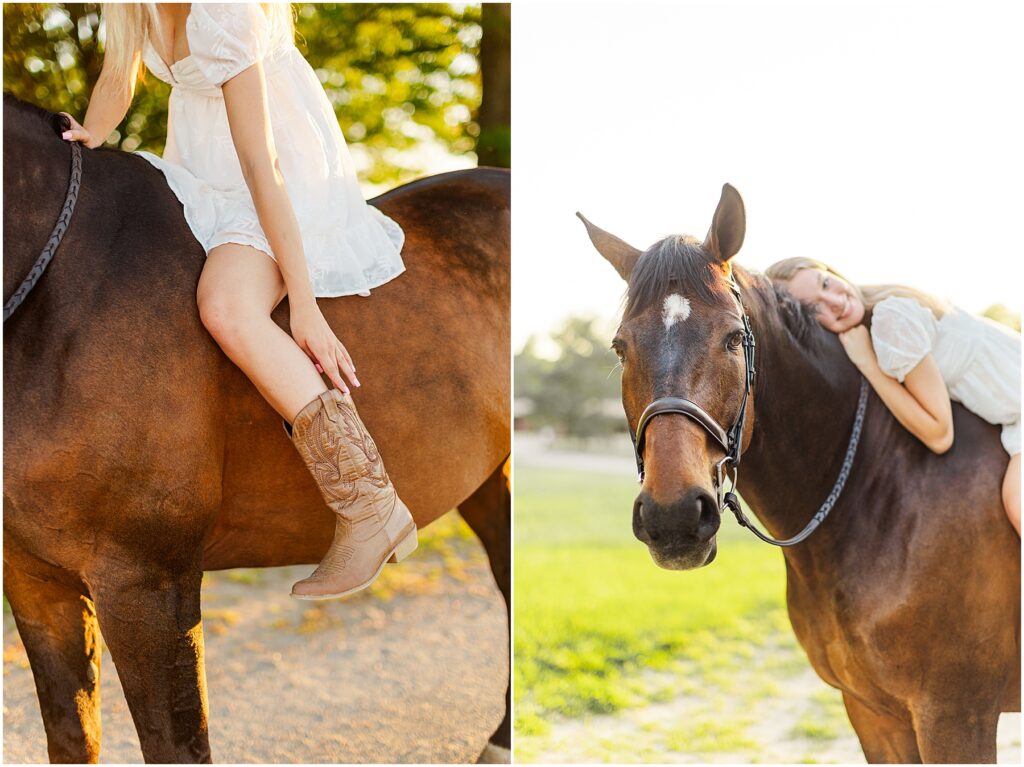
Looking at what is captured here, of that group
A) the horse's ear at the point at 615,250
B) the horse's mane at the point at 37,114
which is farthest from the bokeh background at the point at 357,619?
the horse's ear at the point at 615,250

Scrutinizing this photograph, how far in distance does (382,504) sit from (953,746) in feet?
5.23

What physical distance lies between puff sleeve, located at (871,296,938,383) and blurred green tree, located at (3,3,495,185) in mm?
1799

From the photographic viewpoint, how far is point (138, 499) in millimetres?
1839

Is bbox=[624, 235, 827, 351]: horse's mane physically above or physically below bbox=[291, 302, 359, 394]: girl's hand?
above

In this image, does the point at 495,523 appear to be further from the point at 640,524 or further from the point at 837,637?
the point at 640,524

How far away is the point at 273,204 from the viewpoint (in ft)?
6.41

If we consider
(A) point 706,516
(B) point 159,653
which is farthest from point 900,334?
(B) point 159,653

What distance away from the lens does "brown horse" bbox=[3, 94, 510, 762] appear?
181cm

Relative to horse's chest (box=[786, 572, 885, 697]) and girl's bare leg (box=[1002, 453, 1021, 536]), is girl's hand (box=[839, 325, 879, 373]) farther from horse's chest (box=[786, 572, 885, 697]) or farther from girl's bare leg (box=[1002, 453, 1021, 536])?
horse's chest (box=[786, 572, 885, 697])

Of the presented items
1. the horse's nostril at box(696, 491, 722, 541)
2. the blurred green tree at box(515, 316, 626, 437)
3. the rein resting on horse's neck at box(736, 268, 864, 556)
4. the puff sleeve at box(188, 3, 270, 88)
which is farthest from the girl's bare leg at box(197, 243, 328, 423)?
the blurred green tree at box(515, 316, 626, 437)

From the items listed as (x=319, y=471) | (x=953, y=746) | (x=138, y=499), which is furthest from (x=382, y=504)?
(x=953, y=746)

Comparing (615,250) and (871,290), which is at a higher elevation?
(615,250)

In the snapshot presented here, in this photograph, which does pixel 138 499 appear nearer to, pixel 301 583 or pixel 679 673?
pixel 301 583

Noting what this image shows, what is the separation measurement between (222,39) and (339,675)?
294 cm
